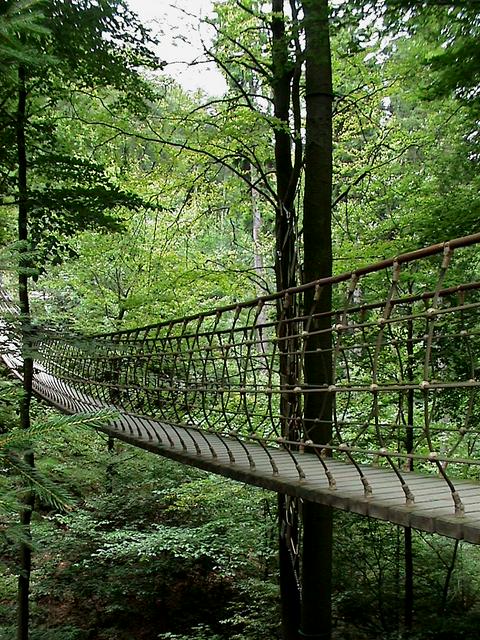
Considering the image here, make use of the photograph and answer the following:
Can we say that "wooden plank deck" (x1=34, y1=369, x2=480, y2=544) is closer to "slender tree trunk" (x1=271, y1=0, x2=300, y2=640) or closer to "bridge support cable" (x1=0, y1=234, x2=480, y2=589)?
"bridge support cable" (x1=0, y1=234, x2=480, y2=589)

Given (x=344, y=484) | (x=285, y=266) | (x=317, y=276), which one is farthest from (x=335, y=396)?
(x=285, y=266)

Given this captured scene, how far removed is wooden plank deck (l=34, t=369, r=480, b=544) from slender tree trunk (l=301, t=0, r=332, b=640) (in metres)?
0.57

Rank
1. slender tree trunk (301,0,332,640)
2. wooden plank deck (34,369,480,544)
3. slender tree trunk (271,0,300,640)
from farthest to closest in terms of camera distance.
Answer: slender tree trunk (271,0,300,640)
slender tree trunk (301,0,332,640)
wooden plank deck (34,369,480,544)

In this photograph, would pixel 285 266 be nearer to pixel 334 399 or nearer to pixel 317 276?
pixel 317 276

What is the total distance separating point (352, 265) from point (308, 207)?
836 mm

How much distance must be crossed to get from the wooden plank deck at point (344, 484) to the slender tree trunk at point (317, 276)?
57cm

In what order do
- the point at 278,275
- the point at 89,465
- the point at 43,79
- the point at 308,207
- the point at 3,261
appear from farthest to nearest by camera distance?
the point at 89,465 < the point at 278,275 < the point at 43,79 < the point at 308,207 < the point at 3,261

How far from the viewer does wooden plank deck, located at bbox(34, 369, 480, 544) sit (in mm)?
1251

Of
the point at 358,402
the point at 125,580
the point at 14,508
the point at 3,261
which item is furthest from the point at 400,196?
the point at 125,580

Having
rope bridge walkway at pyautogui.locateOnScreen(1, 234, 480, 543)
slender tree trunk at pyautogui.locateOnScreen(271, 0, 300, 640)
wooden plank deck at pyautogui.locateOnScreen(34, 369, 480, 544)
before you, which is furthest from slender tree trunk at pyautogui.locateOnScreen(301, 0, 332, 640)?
wooden plank deck at pyautogui.locateOnScreen(34, 369, 480, 544)

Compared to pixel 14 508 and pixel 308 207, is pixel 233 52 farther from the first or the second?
pixel 14 508

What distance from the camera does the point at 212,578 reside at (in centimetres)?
500

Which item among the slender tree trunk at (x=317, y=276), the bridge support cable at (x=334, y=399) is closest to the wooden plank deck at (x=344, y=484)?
the bridge support cable at (x=334, y=399)

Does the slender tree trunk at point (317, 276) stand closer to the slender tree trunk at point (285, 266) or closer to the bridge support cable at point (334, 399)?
the bridge support cable at point (334, 399)
